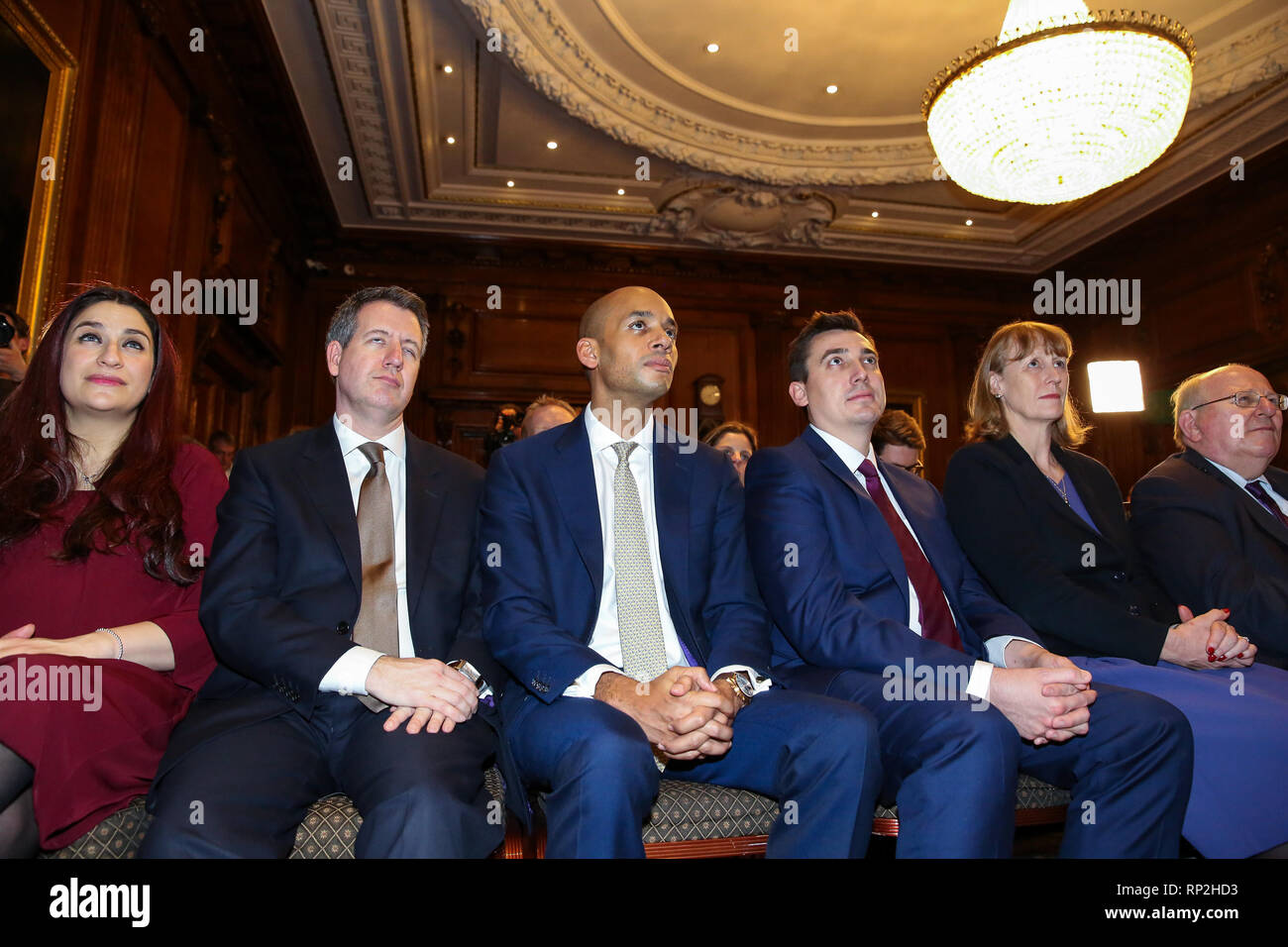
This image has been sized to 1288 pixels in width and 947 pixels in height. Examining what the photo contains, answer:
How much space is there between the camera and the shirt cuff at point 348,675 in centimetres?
175

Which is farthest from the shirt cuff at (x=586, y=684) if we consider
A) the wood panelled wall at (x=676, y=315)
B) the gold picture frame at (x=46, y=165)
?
the wood panelled wall at (x=676, y=315)

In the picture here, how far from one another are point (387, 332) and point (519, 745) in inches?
42.0

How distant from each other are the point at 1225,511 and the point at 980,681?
4.37ft

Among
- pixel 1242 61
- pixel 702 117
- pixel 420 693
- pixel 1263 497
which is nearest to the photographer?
pixel 420 693

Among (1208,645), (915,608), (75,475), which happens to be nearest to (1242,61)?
(1208,645)

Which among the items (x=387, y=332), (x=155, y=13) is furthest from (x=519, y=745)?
(x=155, y=13)

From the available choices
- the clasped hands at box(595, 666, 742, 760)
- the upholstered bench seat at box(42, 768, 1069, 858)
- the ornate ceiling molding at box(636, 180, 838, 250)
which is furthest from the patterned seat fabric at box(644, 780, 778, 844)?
the ornate ceiling molding at box(636, 180, 838, 250)

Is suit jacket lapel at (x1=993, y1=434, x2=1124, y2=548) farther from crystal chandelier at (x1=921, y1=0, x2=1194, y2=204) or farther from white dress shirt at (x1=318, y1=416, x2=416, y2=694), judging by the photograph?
crystal chandelier at (x1=921, y1=0, x2=1194, y2=204)

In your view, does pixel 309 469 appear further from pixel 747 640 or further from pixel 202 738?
pixel 747 640

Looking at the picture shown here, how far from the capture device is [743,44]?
5.82 m

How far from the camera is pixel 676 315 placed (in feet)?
28.9

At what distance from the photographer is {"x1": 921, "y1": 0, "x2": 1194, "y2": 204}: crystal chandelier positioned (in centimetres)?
432

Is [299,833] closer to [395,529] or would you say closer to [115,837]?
[115,837]

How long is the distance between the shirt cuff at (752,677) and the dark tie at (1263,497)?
1959mm
